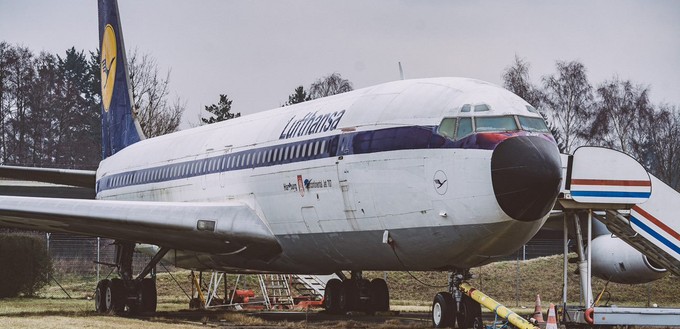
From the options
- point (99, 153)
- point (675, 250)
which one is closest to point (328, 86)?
point (99, 153)

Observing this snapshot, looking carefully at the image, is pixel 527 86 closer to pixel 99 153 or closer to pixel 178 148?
pixel 99 153

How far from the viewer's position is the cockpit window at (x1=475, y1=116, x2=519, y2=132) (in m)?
16.6

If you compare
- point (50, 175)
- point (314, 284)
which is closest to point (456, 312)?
point (50, 175)

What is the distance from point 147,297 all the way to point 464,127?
1060cm

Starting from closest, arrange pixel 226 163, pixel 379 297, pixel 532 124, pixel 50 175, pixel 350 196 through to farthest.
Answer: pixel 532 124
pixel 350 196
pixel 226 163
pixel 379 297
pixel 50 175

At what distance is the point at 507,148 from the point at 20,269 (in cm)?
2019

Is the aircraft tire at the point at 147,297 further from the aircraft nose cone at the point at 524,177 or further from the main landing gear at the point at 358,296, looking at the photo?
the aircraft nose cone at the point at 524,177

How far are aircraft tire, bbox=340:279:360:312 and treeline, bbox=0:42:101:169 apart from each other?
63.6 m

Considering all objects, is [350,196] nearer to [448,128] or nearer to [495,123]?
[448,128]

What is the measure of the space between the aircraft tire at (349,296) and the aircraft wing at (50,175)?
322 inches

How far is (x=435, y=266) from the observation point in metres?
17.9

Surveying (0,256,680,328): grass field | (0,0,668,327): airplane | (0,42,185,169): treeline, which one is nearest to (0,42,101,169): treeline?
(0,42,185,169): treeline

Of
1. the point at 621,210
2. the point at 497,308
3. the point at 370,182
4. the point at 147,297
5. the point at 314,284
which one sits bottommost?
the point at 497,308

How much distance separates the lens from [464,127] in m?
16.7
